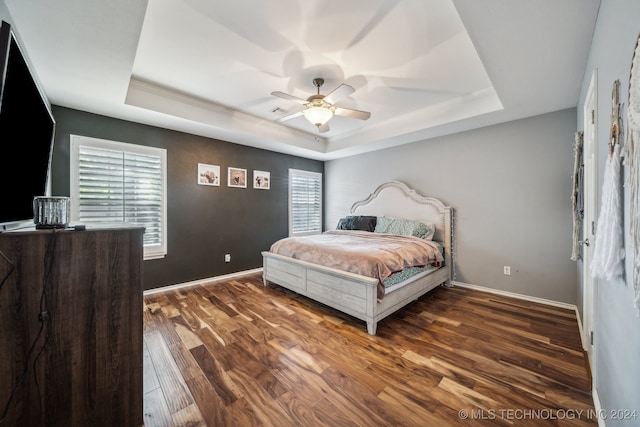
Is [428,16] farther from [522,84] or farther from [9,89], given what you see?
[9,89]

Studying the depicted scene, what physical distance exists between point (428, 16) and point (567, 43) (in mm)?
1047

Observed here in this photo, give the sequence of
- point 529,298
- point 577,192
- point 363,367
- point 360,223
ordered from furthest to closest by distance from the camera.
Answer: point 360,223 → point 529,298 → point 577,192 → point 363,367

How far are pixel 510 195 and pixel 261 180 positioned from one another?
13.0 ft

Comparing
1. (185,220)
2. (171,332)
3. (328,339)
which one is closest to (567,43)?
(328,339)

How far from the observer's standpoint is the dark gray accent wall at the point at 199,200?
3053 mm

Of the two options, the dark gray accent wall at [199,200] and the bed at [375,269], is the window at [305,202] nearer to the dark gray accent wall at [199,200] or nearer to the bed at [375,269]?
the dark gray accent wall at [199,200]

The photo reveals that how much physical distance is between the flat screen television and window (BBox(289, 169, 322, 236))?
3.84m

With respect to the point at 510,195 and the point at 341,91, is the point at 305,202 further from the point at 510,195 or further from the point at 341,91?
the point at 510,195

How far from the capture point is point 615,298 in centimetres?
115

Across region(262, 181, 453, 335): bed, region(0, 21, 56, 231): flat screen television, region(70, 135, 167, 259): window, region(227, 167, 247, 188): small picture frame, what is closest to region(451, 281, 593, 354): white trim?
region(262, 181, 453, 335): bed

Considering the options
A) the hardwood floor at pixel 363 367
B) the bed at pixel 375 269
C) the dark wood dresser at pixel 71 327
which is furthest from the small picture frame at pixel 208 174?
the dark wood dresser at pixel 71 327

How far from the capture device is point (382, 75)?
265 centimetres

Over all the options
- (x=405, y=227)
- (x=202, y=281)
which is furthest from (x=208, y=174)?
(x=405, y=227)

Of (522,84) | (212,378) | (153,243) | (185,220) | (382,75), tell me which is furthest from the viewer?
(185,220)
